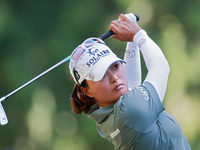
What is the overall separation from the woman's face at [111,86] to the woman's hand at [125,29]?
0.12 metres

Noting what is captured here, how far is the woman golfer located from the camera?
1.61 metres

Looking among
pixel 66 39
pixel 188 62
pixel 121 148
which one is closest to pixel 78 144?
pixel 66 39

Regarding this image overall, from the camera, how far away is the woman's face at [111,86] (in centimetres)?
173

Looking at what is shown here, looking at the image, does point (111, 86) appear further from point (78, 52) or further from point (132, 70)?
point (132, 70)

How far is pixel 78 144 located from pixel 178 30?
2323mm

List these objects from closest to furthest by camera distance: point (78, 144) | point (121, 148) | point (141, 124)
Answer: point (141, 124) → point (121, 148) → point (78, 144)

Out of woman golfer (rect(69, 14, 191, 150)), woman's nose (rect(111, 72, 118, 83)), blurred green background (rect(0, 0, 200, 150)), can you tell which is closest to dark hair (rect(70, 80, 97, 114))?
woman golfer (rect(69, 14, 191, 150))

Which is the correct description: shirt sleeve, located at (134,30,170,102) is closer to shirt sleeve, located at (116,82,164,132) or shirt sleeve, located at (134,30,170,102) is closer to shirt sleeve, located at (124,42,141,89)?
shirt sleeve, located at (116,82,164,132)

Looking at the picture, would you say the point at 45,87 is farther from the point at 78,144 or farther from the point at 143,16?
the point at 143,16

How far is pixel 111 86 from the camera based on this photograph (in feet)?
5.68

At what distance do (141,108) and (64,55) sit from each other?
14.6 feet

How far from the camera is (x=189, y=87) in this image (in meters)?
6.34

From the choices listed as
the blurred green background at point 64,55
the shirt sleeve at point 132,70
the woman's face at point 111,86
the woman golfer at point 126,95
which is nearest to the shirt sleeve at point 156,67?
the woman golfer at point 126,95

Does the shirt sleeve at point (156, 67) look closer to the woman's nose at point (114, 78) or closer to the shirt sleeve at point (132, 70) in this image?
the woman's nose at point (114, 78)
